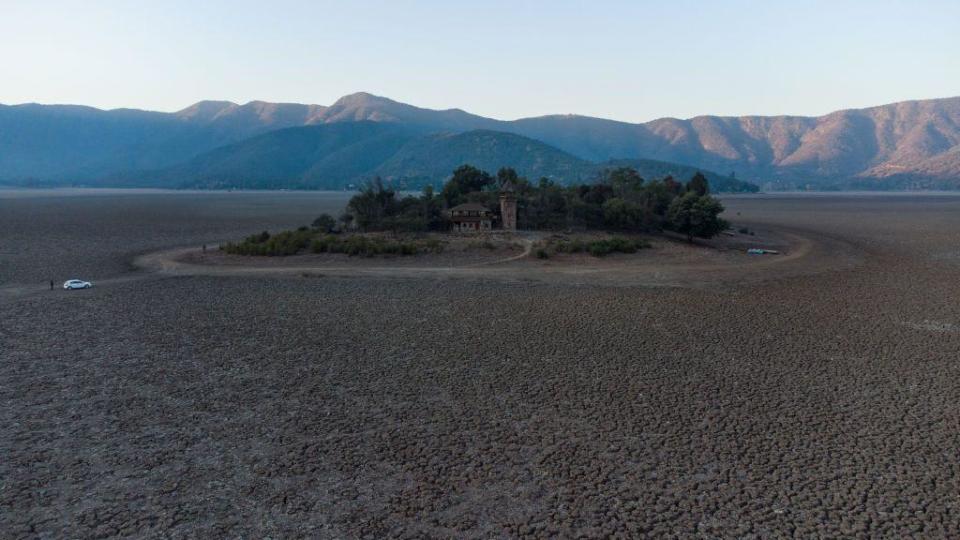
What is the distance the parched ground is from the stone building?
31832mm

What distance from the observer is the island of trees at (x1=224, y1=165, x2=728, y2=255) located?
64.2 m

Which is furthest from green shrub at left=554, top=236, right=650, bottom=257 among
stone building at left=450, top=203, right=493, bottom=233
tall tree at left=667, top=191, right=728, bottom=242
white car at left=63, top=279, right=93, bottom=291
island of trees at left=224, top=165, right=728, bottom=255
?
white car at left=63, top=279, right=93, bottom=291

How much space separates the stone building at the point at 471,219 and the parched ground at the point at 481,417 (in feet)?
104

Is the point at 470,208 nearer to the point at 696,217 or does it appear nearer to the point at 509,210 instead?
the point at 509,210

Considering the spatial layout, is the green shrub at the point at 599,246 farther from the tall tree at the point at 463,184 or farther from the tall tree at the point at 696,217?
the tall tree at the point at 463,184

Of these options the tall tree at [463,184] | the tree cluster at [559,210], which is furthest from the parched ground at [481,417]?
the tall tree at [463,184]

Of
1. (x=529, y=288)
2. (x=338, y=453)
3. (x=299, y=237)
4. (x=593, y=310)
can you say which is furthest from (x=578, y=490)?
(x=299, y=237)

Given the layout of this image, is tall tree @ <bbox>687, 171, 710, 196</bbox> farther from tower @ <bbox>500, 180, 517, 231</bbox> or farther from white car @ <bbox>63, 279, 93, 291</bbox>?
white car @ <bbox>63, 279, 93, 291</bbox>

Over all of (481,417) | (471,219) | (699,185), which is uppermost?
(699,185)

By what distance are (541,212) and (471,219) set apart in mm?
9265

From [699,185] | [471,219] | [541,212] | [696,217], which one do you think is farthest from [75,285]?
[699,185]

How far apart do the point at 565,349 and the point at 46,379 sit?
65.5 feet

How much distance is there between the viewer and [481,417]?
1867 cm

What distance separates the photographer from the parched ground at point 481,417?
44.3 feet
